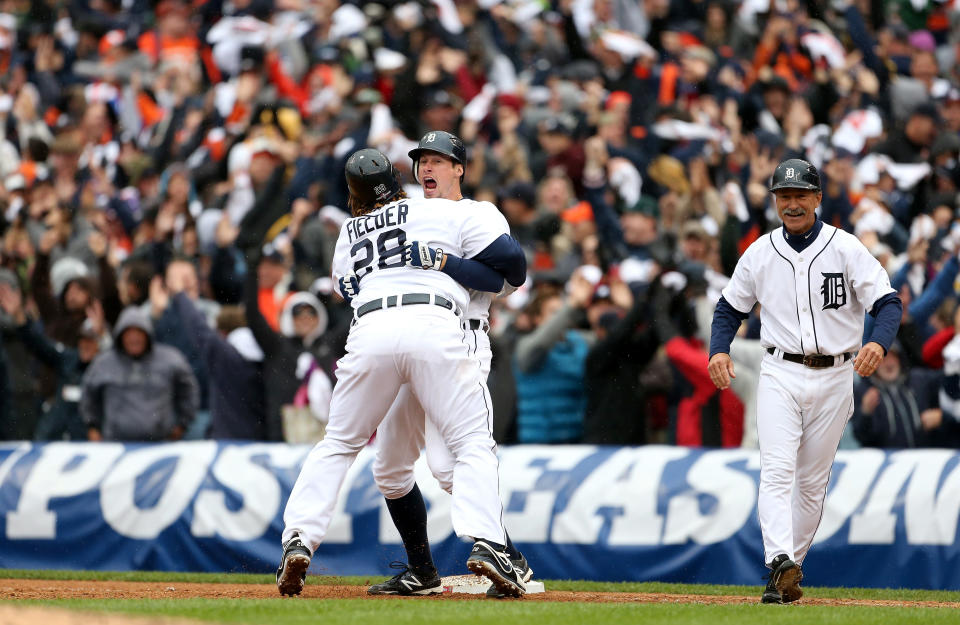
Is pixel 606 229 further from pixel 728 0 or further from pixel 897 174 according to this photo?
pixel 728 0

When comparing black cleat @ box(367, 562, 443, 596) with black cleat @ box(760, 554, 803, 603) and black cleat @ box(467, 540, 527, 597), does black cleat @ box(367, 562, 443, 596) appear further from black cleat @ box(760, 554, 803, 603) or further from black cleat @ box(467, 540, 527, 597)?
black cleat @ box(760, 554, 803, 603)

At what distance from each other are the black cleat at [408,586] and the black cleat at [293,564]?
0.70 meters

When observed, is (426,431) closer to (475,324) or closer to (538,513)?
(475,324)

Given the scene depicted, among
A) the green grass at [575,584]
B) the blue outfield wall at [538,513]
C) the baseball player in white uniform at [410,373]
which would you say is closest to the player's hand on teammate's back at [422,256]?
the baseball player in white uniform at [410,373]

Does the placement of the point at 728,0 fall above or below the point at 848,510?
above

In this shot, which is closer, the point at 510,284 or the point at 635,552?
the point at 510,284

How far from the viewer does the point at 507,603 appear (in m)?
6.81

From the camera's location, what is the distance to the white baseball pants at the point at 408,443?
7.36m

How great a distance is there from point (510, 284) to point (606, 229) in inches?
238

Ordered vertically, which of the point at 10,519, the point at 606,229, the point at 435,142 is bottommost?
the point at 10,519

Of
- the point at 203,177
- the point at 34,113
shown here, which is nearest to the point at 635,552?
the point at 203,177

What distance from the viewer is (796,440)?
7555mm

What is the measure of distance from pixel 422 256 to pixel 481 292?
1.78 ft

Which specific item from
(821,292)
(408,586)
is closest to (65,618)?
(408,586)
